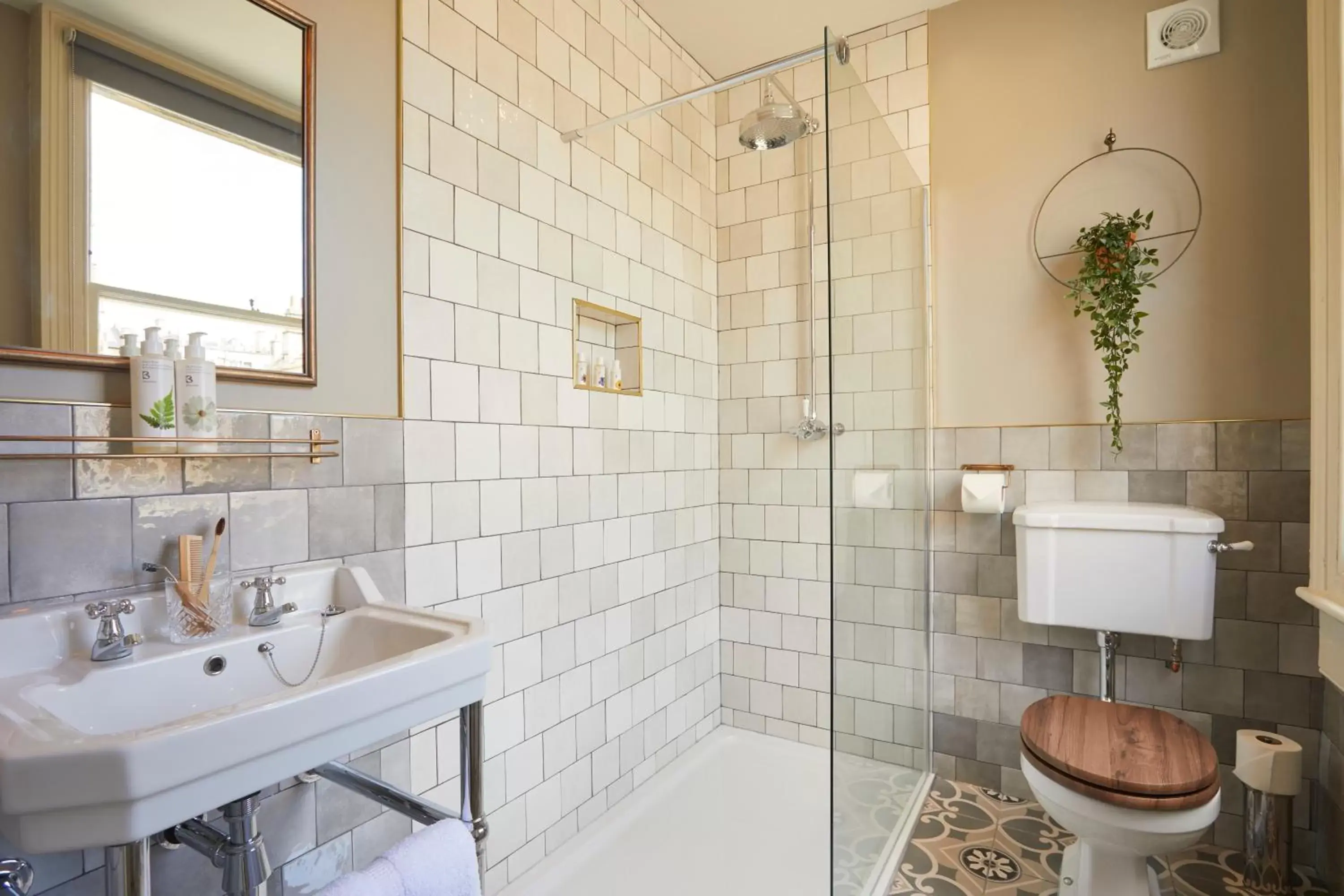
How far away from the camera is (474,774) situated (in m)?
1.13

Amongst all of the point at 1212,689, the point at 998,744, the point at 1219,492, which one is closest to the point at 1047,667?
the point at 998,744

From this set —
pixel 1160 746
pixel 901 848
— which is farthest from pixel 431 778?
pixel 1160 746

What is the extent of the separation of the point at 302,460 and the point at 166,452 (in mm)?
251

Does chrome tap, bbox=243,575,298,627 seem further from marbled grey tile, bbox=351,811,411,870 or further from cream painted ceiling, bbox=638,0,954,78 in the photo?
cream painted ceiling, bbox=638,0,954,78

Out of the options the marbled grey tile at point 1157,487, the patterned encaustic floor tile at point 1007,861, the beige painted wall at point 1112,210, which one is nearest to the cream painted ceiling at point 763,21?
the beige painted wall at point 1112,210

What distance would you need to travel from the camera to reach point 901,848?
79.4 inches

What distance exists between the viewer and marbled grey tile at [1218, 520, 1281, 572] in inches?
76.7

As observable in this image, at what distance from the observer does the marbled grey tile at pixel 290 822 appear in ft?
4.25

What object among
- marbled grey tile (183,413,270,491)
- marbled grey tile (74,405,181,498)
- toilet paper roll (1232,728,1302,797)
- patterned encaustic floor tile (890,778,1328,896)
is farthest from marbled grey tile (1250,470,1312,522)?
marbled grey tile (74,405,181,498)

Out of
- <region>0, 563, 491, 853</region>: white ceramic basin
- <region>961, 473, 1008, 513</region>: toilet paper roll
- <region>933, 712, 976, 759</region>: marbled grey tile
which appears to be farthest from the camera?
<region>933, 712, 976, 759</region>: marbled grey tile

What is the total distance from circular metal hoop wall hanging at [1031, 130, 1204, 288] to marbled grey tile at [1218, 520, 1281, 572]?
0.81 meters

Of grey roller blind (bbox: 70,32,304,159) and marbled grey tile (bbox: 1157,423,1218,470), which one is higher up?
grey roller blind (bbox: 70,32,304,159)

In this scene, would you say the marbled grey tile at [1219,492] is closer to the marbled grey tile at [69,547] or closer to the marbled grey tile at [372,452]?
the marbled grey tile at [372,452]

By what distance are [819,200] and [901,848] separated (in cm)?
234
